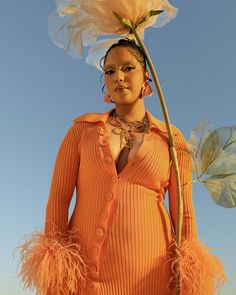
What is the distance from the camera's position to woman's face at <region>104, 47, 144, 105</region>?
2.14 meters

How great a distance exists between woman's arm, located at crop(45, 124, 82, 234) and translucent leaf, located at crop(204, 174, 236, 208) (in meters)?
0.59

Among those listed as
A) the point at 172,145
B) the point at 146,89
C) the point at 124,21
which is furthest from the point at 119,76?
the point at 172,145

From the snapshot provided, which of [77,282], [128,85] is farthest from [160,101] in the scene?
[77,282]

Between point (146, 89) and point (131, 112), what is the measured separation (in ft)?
0.42

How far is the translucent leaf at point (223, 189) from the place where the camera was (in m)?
2.09

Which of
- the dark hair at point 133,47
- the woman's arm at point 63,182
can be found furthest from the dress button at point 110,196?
the dark hair at point 133,47

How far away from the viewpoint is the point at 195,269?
1.91 metres

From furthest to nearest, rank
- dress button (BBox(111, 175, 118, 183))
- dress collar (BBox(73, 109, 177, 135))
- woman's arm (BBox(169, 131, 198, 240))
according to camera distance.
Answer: dress collar (BBox(73, 109, 177, 135)) → woman's arm (BBox(169, 131, 198, 240)) → dress button (BBox(111, 175, 118, 183))

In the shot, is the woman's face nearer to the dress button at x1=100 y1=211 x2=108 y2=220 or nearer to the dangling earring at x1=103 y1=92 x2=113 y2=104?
the dangling earring at x1=103 y1=92 x2=113 y2=104

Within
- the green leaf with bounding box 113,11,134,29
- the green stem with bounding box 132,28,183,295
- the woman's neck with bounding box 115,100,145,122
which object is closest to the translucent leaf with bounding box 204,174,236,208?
the green stem with bounding box 132,28,183,295

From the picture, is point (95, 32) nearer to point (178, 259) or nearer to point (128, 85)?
point (128, 85)

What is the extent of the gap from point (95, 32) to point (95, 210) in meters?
0.91

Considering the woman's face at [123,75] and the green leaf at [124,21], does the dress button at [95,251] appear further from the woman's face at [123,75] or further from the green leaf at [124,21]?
the green leaf at [124,21]

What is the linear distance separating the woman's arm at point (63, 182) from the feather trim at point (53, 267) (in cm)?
10
